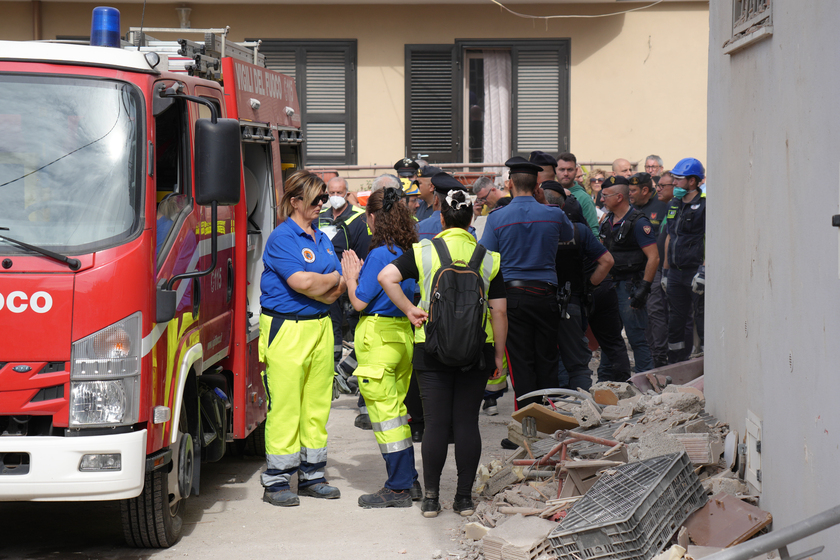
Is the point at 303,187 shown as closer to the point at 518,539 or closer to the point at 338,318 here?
the point at 518,539

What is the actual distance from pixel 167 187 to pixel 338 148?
1091 centimetres

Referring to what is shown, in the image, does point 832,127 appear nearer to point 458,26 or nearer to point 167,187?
point 167,187

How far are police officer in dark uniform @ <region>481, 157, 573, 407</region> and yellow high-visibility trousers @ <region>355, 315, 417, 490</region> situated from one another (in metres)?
1.55

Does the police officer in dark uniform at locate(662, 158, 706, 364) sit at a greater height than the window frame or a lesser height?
lesser

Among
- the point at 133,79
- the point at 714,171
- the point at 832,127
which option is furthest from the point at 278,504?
the point at 832,127

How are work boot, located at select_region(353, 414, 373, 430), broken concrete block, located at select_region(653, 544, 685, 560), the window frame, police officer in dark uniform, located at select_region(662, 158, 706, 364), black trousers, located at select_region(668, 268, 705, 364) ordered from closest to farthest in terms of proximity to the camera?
broken concrete block, located at select_region(653, 544, 685, 560), work boot, located at select_region(353, 414, 373, 430), police officer in dark uniform, located at select_region(662, 158, 706, 364), black trousers, located at select_region(668, 268, 705, 364), the window frame

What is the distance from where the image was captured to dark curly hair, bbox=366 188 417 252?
5.88 metres

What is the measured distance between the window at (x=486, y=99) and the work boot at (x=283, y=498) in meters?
10.4

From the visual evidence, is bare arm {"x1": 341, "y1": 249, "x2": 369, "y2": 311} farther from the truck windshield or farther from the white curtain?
the white curtain

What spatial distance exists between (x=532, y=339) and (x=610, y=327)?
1.35m

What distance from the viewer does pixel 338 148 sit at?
15461mm

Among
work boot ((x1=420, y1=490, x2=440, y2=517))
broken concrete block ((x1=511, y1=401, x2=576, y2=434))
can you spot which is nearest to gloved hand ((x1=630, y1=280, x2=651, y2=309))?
broken concrete block ((x1=511, y1=401, x2=576, y2=434))

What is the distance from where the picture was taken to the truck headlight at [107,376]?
13.2 ft

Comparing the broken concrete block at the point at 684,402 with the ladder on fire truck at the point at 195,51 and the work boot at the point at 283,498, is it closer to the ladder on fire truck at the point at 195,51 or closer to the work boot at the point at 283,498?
the work boot at the point at 283,498
